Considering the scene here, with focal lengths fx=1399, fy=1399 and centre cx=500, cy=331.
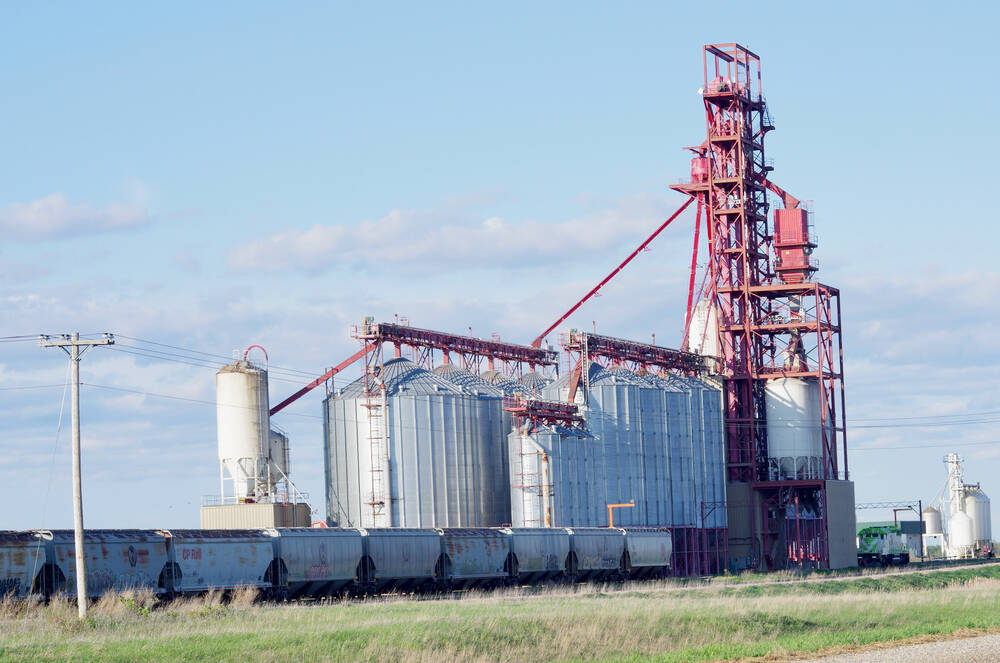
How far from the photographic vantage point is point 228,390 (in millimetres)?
79250

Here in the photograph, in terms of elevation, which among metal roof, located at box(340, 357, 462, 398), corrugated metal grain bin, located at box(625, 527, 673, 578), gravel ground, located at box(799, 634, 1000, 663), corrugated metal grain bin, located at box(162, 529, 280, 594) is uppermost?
metal roof, located at box(340, 357, 462, 398)

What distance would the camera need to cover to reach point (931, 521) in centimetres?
15188

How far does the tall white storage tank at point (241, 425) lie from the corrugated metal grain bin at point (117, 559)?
1067 inches

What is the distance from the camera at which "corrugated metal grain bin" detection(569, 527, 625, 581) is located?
235 feet

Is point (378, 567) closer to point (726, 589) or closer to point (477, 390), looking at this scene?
point (726, 589)

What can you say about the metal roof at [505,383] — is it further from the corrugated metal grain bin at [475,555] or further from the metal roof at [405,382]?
the corrugated metal grain bin at [475,555]

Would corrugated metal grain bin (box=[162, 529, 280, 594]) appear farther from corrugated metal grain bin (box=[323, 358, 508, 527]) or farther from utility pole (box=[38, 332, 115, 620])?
corrugated metal grain bin (box=[323, 358, 508, 527])

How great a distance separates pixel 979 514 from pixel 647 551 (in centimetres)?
6923

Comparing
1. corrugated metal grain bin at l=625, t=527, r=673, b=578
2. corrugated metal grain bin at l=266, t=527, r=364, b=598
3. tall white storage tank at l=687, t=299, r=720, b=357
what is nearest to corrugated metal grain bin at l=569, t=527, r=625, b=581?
corrugated metal grain bin at l=625, t=527, r=673, b=578

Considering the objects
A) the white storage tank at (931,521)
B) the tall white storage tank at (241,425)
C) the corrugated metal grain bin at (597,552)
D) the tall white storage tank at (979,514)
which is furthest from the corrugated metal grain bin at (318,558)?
the white storage tank at (931,521)

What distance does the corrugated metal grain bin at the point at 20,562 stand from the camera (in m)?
45.4

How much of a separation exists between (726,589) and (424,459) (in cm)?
2790

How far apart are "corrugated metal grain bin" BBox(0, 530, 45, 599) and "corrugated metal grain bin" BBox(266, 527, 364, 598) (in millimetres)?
11195

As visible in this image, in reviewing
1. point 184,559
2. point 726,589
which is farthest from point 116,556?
point 726,589
